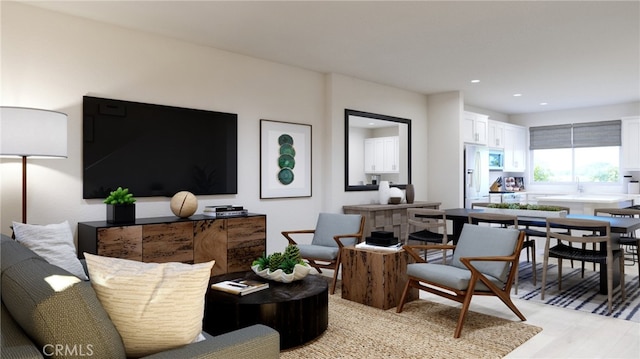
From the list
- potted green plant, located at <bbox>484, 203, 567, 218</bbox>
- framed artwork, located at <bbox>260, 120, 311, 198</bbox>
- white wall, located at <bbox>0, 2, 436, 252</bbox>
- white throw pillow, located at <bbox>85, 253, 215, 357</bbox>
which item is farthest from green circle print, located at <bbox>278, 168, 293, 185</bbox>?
white throw pillow, located at <bbox>85, 253, 215, 357</bbox>

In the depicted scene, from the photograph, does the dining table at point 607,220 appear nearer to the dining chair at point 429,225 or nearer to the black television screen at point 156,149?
the dining chair at point 429,225

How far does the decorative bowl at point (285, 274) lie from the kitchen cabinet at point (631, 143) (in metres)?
7.73

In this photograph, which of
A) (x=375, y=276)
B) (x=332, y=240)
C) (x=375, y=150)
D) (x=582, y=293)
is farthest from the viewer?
(x=375, y=150)

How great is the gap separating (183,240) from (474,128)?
5.80 meters

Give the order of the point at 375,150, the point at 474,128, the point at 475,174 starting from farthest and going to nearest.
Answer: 1. the point at 474,128
2. the point at 475,174
3. the point at 375,150

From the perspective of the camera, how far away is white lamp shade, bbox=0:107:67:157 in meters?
2.91

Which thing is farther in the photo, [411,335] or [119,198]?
[119,198]

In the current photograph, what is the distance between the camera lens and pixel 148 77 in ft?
13.7

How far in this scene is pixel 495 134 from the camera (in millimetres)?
8469

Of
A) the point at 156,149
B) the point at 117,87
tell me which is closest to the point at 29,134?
the point at 117,87

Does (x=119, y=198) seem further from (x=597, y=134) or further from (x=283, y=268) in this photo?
(x=597, y=134)

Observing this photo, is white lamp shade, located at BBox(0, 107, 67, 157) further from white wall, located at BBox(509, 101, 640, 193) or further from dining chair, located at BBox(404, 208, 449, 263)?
white wall, located at BBox(509, 101, 640, 193)

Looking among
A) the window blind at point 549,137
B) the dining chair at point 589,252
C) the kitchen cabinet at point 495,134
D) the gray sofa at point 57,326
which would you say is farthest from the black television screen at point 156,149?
the window blind at point 549,137

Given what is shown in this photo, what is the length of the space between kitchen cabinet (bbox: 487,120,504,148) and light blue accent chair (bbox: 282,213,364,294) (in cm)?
495
